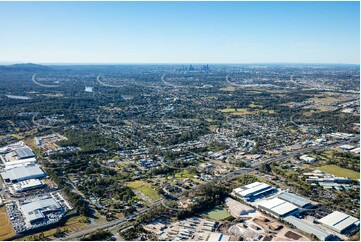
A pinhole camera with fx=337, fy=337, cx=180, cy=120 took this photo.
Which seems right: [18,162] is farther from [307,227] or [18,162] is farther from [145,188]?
[307,227]

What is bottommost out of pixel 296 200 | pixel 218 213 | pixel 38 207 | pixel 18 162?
pixel 218 213

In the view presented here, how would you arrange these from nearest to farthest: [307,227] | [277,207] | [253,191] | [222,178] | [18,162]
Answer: [307,227]
[277,207]
[253,191]
[222,178]
[18,162]

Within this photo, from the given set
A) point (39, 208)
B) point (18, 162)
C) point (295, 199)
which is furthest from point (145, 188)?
point (18, 162)

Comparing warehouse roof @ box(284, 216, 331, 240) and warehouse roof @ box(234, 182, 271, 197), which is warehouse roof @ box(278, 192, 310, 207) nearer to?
warehouse roof @ box(234, 182, 271, 197)

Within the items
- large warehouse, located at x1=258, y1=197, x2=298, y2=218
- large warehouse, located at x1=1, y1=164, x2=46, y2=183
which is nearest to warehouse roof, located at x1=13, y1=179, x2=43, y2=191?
large warehouse, located at x1=1, y1=164, x2=46, y2=183

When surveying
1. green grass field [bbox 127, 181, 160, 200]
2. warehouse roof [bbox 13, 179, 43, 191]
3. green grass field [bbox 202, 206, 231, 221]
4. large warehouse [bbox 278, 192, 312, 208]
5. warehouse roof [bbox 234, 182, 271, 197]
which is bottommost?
green grass field [bbox 202, 206, 231, 221]

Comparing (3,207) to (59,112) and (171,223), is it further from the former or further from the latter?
(59,112)
